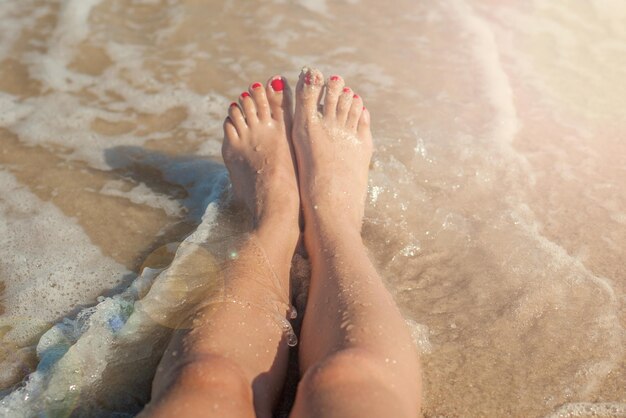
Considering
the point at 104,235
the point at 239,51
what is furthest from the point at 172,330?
the point at 239,51

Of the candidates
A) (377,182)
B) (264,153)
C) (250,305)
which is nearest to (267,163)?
(264,153)

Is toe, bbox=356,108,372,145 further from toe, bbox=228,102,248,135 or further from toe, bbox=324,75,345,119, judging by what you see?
toe, bbox=228,102,248,135

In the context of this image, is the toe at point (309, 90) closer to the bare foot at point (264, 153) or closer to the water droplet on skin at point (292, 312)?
the bare foot at point (264, 153)

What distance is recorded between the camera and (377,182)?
249cm

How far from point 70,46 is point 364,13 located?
1844mm

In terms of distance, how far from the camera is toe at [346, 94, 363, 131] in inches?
99.7

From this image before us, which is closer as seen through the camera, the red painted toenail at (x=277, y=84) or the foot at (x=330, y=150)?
the foot at (x=330, y=150)

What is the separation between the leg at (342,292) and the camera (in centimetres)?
124

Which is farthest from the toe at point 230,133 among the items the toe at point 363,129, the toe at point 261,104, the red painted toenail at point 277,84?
the toe at point 363,129

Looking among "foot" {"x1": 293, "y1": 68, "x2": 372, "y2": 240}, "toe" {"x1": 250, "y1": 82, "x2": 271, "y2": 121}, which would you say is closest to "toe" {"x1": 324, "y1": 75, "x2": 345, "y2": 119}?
"foot" {"x1": 293, "y1": 68, "x2": 372, "y2": 240}

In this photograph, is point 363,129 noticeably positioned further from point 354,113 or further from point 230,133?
point 230,133

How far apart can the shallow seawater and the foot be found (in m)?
0.14

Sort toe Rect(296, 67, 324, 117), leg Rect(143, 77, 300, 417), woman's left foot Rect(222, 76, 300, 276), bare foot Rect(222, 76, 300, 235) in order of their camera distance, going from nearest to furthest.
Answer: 1. leg Rect(143, 77, 300, 417)
2. woman's left foot Rect(222, 76, 300, 276)
3. bare foot Rect(222, 76, 300, 235)
4. toe Rect(296, 67, 324, 117)

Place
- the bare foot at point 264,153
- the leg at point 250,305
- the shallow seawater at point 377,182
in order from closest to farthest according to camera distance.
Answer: the leg at point 250,305, the shallow seawater at point 377,182, the bare foot at point 264,153
